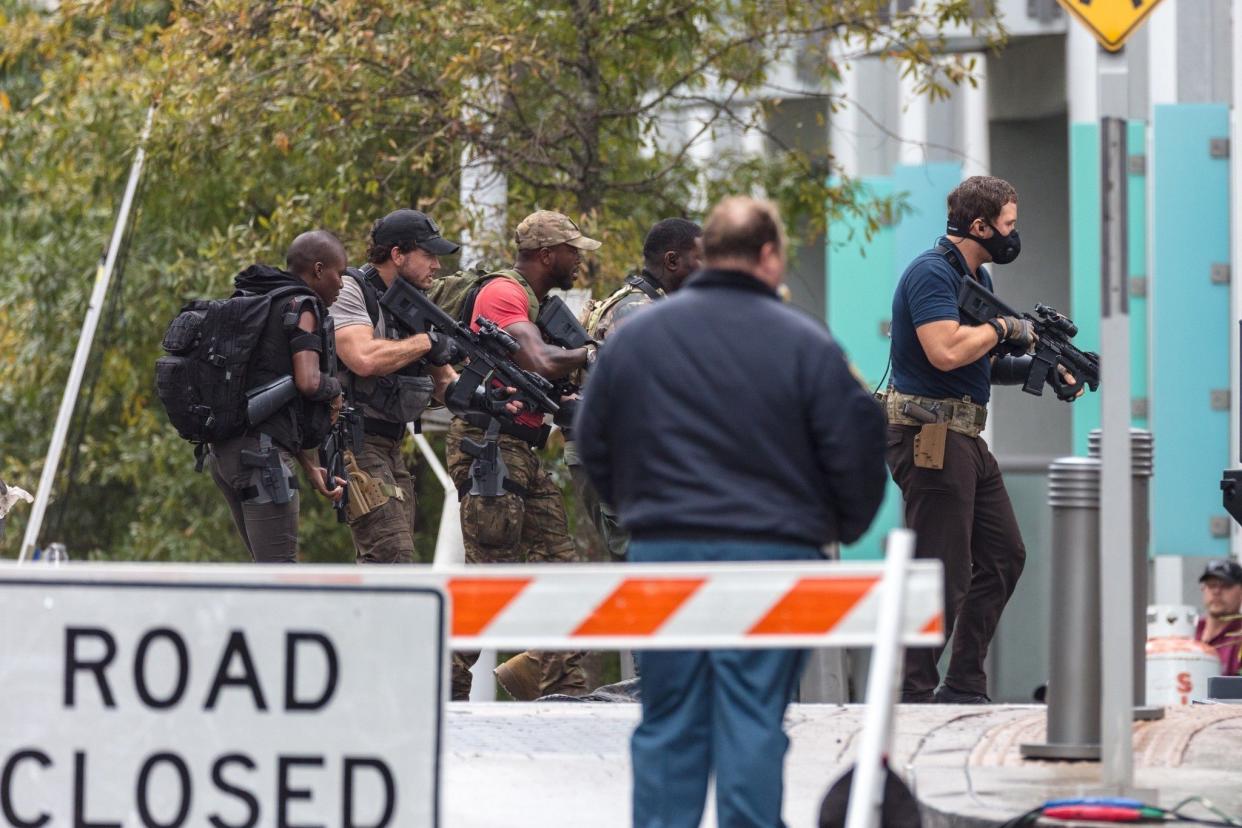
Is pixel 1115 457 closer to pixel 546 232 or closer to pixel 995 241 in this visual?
pixel 995 241

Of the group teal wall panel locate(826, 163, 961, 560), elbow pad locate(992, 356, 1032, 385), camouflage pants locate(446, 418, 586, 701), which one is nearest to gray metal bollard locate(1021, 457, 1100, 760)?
elbow pad locate(992, 356, 1032, 385)

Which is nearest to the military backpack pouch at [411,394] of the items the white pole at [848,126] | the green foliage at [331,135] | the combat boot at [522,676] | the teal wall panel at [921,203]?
the combat boot at [522,676]

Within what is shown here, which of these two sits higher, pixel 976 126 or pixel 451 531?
pixel 976 126

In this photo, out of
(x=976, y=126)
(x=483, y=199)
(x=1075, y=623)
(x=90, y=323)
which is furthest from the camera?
(x=976, y=126)

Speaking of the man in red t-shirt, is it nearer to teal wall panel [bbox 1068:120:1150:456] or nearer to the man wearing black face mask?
the man wearing black face mask

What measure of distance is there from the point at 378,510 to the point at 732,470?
409 centimetres

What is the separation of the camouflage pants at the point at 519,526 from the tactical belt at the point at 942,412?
5.32 ft

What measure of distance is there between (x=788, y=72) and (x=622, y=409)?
57.8 feet

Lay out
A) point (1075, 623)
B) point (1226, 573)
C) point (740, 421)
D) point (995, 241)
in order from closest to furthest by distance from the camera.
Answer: point (740, 421) < point (1075, 623) < point (995, 241) < point (1226, 573)

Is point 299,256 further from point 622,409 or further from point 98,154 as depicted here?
point 98,154

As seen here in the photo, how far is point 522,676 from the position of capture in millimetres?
9562

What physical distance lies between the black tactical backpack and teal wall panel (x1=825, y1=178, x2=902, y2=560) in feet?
38.2

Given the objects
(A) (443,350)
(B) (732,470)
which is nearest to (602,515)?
(A) (443,350)

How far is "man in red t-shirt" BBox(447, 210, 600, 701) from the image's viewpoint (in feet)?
29.9
